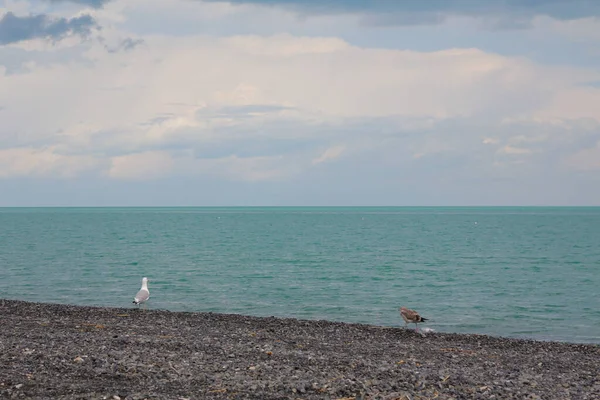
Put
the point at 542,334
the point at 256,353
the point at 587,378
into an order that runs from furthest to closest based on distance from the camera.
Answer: the point at 542,334 → the point at 256,353 → the point at 587,378

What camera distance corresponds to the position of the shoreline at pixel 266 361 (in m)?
12.5

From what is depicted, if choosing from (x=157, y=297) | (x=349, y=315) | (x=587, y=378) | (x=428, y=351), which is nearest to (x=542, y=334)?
(x=349, y=315)

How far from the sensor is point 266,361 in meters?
15.4

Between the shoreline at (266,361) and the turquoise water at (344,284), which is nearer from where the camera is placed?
the shoreline at (266,361)

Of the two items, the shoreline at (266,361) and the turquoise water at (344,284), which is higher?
the shoreline at (266,361)

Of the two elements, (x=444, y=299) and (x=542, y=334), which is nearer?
(x=542, y=334)

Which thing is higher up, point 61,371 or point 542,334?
point 61,371

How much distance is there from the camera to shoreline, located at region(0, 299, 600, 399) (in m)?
12.5

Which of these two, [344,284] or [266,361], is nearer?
[266,361]

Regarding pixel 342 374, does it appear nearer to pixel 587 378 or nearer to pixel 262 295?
pixel 587 378

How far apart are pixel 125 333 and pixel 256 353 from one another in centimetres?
458

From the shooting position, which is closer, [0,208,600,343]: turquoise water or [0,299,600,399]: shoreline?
[0,299,600,399]: shoreline

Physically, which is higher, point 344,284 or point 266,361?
point 266,361

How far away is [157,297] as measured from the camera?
35.9 metres
